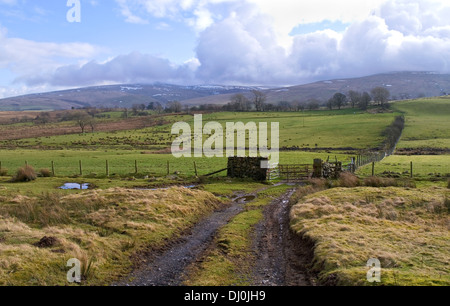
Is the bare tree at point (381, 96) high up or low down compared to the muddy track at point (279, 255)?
up

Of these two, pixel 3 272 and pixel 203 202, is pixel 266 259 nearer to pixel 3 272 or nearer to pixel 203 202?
pixel 3 272

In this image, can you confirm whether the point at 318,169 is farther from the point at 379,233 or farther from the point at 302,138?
the point at 302,138

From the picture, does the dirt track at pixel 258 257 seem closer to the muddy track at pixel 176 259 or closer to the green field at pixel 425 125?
the muddy track at pixel 176 259

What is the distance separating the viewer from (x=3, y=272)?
9.29m

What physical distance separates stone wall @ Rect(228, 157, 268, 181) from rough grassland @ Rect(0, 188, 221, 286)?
12673mm

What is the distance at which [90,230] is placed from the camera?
13.8 m

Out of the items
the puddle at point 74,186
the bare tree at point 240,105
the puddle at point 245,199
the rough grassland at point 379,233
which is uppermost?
the bare tree at point 240,105

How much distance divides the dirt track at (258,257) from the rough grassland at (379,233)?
2.06ft

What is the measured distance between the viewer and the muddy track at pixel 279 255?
33.4 ft

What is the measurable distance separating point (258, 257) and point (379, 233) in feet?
17.2

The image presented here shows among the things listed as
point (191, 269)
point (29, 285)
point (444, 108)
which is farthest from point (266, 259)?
point (444, 108)

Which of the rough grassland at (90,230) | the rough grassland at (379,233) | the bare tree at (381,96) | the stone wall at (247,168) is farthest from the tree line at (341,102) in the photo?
the rough grassland at (90,230)

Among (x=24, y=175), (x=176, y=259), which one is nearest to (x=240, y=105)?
(x=24, y=175)
